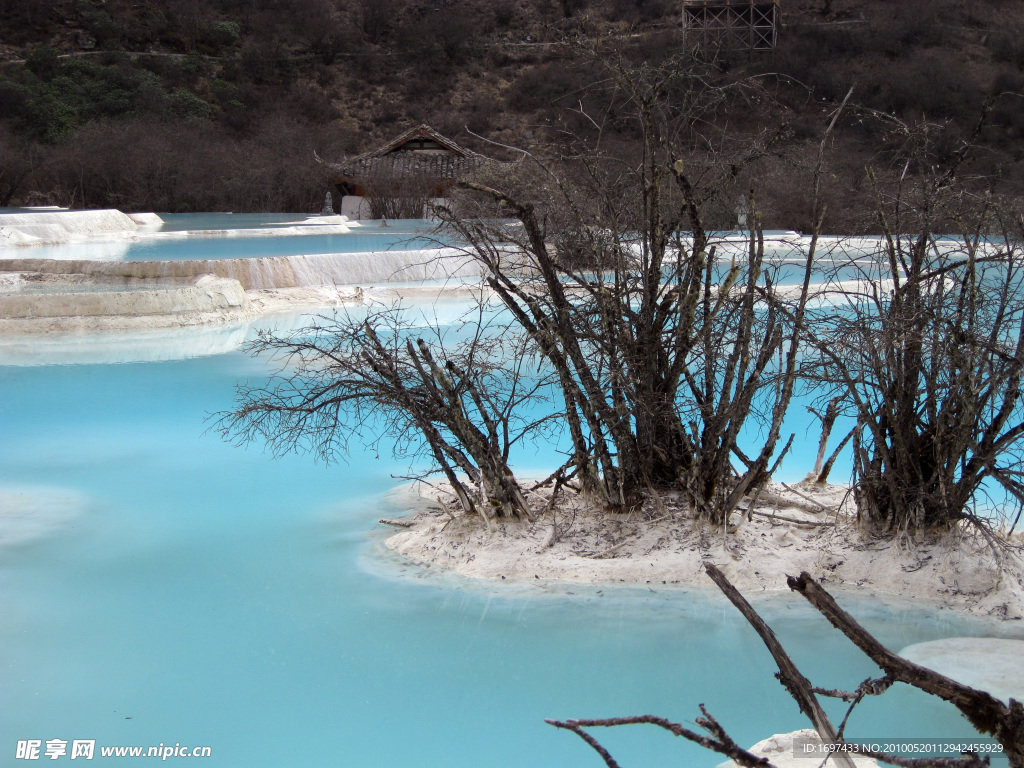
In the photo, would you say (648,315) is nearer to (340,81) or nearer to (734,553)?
(734,553)

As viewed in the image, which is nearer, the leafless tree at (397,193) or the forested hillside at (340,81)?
the leafless tree at (397,193)

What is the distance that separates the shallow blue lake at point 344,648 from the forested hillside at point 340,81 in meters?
17.6

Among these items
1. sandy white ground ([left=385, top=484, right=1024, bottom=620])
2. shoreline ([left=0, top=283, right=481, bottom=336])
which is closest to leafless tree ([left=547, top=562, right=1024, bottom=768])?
sandy white ground ([left=385, top=484, right=1024, bottom=620])

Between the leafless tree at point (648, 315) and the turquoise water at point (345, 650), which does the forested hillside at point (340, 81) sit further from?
the turquoise water at point (345, 650)

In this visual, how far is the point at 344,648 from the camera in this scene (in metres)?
3.59

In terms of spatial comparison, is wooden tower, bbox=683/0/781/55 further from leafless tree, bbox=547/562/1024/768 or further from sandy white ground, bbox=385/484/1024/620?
leafless tree, bbox=547/562/1024/768

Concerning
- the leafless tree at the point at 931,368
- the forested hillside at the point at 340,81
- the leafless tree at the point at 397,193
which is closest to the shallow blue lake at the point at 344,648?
the leafless tree at the point at 931,368

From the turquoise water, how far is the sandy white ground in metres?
0.13

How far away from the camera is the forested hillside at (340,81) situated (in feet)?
73.9

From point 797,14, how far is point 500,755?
37055mm

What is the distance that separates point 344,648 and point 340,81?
116 feet

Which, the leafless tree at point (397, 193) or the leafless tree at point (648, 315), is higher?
the leafless tree at point (397, 193)

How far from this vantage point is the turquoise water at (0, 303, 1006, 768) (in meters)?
3.01

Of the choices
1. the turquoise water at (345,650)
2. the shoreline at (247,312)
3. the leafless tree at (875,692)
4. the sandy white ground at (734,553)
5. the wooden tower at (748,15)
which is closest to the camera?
the leafless tree at (875,692)
